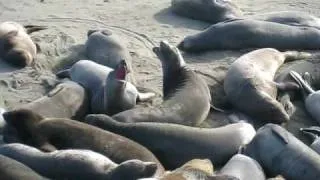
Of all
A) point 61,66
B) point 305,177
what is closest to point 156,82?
point 61,66

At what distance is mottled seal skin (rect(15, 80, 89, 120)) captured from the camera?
6148 mm

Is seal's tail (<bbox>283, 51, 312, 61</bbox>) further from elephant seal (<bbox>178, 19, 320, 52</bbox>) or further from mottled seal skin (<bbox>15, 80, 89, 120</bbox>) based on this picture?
mottled seal skin (<bbox>15, 80, 89, 120</bbox>)

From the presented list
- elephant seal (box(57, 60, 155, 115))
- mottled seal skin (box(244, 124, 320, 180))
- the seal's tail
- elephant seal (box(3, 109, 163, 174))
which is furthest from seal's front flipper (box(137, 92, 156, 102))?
the seal's tail

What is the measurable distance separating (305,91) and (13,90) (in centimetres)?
285

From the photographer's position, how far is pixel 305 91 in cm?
698

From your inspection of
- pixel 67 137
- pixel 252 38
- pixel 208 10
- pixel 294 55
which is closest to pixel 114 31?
pixel 208 10

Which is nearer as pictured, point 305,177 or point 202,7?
point 305,177

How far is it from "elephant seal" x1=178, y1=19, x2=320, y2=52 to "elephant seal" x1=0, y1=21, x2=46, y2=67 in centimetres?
170

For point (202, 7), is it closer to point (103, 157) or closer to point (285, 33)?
point (285, 33)

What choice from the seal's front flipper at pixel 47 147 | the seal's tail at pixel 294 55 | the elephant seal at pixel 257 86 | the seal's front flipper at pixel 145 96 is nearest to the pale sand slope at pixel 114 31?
the seal's front flipper at pixel 145 96

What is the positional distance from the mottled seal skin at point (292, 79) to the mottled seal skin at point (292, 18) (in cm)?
112

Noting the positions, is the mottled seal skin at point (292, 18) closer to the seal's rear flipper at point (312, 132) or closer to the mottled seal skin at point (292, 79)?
the mottled seal skin at point (292, 79)

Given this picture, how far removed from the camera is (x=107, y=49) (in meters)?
7.68

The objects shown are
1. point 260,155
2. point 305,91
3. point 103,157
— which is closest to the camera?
point 103,157
